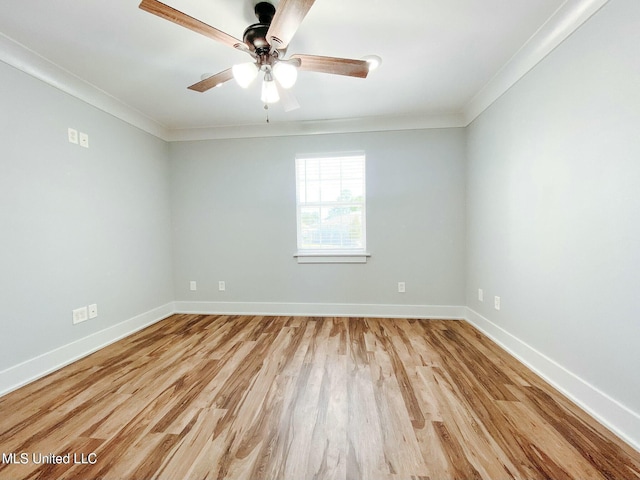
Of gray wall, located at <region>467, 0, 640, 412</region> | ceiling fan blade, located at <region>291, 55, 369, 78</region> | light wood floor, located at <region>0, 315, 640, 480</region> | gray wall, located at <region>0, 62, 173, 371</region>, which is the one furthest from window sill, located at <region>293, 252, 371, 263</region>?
ceiling fan blade, located at <region>291, 55, 369, 78</region>

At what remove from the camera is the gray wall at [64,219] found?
1802 mm

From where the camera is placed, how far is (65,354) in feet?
6.93

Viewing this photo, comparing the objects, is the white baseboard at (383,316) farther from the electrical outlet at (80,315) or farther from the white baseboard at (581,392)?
the electrical outlet at (80,315)

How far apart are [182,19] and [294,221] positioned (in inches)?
89.1

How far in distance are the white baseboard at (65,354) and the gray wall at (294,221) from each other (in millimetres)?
728

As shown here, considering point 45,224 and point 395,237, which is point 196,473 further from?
point 395,237

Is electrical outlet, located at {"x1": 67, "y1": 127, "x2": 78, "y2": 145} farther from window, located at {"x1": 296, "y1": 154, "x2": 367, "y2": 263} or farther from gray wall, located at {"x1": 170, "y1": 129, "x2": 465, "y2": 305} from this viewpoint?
window, located at {"x1": 296, "y1": 154, "x2": 367, "y2": 263}

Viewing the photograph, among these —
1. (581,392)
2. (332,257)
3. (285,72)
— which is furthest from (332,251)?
(581,392)

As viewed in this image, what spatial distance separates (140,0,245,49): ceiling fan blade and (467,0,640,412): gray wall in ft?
6.64

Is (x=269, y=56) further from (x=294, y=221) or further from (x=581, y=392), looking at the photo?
(x=581, y=392)

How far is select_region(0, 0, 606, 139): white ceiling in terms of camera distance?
1533 millimetres

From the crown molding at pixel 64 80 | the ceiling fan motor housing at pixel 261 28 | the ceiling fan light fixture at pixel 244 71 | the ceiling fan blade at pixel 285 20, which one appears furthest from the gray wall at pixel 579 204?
the crown molding at pixel 64 80

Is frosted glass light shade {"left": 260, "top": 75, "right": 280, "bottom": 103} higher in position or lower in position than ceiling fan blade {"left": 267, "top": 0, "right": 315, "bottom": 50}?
lower

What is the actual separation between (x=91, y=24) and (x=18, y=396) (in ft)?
8.24
